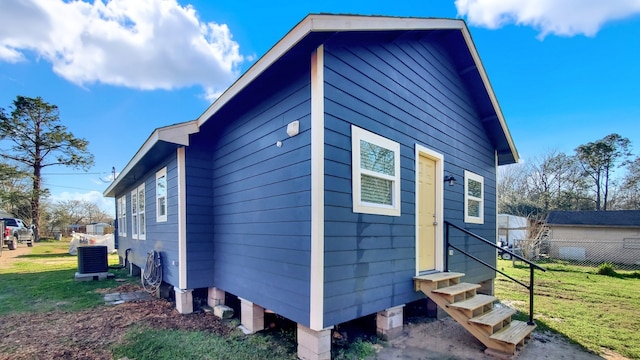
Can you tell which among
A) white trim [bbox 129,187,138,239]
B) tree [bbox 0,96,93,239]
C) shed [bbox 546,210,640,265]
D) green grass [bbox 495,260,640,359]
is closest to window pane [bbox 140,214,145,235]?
white trim [bbox 129,187,138,239]

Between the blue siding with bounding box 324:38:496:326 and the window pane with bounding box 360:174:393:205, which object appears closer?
the blue siding with bounding box 324:38:496:326

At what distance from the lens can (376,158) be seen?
382 cm

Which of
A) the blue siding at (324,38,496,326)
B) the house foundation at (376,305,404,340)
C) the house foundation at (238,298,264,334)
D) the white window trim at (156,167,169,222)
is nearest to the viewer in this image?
the blue siding at (324,38,496,326)

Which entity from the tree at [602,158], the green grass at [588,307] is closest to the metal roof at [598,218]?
the green grass at [588,307]

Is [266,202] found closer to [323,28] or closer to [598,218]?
[323,28]

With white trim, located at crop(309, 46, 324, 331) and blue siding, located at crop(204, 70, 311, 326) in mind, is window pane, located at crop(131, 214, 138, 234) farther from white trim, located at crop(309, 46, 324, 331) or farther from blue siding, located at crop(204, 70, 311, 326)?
white trim, located at crop(309, 46, 324, 331)

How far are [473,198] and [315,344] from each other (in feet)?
15.2

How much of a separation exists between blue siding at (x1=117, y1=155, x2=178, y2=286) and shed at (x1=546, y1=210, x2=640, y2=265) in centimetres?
1608

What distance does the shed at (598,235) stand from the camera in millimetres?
14256

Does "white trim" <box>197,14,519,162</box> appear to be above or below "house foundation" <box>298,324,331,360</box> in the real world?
above

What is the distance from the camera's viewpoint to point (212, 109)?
452 centimetres

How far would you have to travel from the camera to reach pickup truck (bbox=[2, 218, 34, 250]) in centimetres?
1672

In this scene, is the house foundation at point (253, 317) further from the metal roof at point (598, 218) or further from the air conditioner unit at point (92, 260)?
the metal roof at point (598, 218)

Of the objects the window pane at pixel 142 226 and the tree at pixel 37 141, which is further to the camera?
the tree at pixel 37 141
